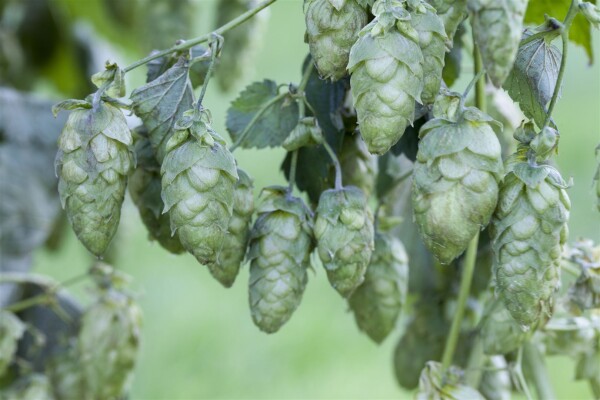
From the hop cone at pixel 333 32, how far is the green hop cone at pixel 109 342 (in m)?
0.72

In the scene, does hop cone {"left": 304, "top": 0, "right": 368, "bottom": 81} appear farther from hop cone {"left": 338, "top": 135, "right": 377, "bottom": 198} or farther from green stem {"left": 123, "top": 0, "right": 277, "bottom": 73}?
hop cone {"left": 338, "top": 135, "right": 377, "bottom": 198}

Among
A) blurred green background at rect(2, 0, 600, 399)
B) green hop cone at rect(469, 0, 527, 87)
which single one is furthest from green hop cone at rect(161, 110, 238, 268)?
blurred green background at rect(2, 0, 600, 399)

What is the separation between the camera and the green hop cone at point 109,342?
1.58 m

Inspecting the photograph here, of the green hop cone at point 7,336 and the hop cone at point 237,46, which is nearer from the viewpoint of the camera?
the green hop cone at point 7,336

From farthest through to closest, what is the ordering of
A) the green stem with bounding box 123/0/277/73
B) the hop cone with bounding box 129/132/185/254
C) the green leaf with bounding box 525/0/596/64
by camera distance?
the green leaf with bounding box 525/0/596/64, the hop cone with bounding box 129/132/185/254, the green stem with bounding box 123/0/277/73

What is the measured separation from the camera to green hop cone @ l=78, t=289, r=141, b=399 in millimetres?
1580

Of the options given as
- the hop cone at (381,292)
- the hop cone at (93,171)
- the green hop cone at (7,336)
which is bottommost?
the green hop cone at (7,336)

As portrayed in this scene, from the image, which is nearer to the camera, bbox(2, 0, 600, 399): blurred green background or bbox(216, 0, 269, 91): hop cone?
bbox(216, 0, 269, 91): hop cone

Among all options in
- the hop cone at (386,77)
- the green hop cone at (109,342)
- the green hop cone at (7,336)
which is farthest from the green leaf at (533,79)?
the green hop cone at (7,336)

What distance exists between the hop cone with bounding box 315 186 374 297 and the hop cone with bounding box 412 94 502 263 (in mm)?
134

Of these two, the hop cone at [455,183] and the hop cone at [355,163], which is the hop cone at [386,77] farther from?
the hop cone at [355,163]

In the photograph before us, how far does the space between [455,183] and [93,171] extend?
35 cm

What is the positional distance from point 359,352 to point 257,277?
247 centimetres

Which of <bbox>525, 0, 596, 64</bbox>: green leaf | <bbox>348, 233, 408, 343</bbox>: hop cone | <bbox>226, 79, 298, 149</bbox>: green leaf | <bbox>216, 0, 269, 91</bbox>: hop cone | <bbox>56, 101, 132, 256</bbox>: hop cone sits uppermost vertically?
<bbox>216, 0, 269, 91</bbox>: hop cone
